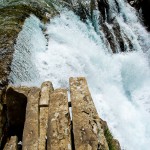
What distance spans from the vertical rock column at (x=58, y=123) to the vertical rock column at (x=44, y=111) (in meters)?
0.07

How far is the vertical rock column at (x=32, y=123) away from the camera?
330 centimetres

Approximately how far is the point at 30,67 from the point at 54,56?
114cm

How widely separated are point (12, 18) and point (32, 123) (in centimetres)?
574

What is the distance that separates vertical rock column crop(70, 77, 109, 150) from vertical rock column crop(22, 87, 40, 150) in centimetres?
41

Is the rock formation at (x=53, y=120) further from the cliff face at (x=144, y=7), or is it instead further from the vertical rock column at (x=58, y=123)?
the cliff face at (x=144, y=7)

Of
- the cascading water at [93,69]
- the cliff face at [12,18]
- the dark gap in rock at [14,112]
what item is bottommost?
the cascading water at [93,69]

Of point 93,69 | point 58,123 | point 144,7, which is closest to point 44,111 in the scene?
point 58,123

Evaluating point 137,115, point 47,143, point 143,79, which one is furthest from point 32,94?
point 143,79

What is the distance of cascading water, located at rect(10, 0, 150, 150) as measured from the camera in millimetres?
7605

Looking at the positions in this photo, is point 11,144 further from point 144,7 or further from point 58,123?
point 144,7

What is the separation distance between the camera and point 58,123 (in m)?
3.38

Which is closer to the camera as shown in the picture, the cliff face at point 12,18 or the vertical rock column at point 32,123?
the vertical rock column at point 32,123

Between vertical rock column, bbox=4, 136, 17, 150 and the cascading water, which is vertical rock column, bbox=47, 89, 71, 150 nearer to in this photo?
vertical rock column, bbox=4, 136, 17, 150

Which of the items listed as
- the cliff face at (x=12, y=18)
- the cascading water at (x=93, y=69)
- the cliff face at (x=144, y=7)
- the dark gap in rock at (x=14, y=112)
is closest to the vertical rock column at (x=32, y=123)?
the dark gap in rock at (x=14, y=112)
